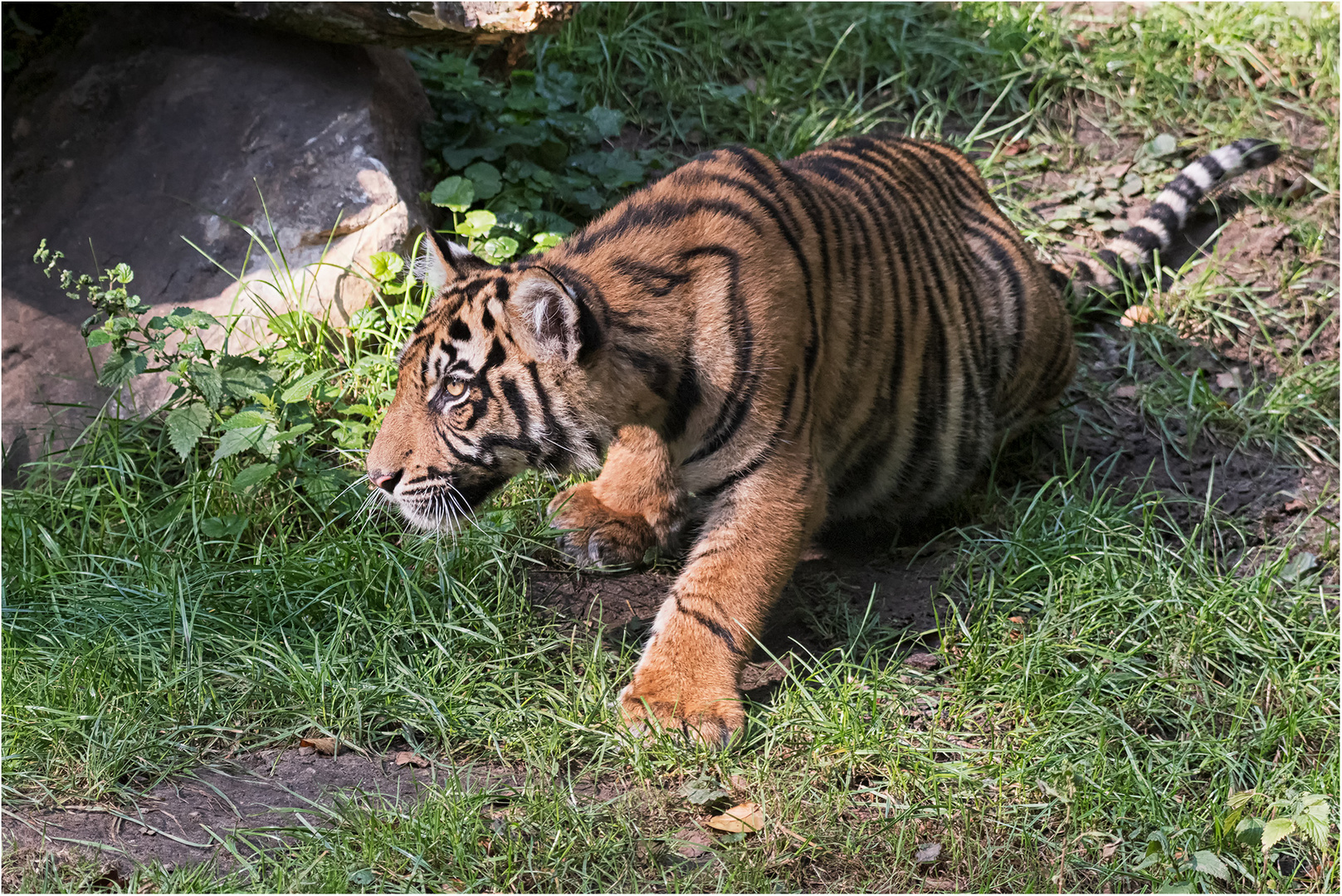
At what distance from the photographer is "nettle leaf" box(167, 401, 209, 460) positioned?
360 centimetres

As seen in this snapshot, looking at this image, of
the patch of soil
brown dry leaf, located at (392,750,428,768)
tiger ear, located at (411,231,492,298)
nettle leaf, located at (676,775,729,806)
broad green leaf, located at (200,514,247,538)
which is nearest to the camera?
the patch of soil

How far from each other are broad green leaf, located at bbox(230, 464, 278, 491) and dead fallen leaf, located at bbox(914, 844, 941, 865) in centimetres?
230

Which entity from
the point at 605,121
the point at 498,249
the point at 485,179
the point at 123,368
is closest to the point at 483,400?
the point at 123,368

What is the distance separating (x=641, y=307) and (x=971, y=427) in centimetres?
161

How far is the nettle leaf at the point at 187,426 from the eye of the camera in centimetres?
360

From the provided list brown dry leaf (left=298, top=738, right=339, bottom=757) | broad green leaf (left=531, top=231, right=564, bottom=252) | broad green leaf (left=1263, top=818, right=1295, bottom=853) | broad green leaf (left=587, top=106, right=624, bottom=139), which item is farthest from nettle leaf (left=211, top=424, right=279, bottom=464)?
broad green leaf (left=1263, top=818, right=1295, bottom=853)

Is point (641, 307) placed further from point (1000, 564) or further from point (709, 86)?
point (709, 86)

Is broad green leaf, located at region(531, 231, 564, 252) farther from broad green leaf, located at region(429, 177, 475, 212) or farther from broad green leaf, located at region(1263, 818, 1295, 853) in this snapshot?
broad green leaf, located at region(1263, 818, 1295, 853)

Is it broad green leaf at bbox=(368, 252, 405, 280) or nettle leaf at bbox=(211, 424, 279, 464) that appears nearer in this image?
nettle leaf at bbox=(211, 424, 279, 464)

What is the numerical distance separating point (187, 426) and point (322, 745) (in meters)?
1.30

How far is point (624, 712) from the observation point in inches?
119

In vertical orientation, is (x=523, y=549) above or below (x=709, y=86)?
below

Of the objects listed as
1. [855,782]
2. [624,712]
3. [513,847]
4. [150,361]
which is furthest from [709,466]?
[150,361]

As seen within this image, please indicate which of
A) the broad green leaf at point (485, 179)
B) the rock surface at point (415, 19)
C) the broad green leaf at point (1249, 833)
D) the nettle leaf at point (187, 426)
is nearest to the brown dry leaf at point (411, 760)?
→ the nettle leaf at point (187, 426)
